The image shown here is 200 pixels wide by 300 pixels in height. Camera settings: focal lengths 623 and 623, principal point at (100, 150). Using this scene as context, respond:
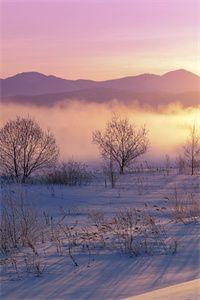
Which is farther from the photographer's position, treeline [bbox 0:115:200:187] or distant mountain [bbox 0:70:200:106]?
distant mountain [bbox 0:70:200:106]

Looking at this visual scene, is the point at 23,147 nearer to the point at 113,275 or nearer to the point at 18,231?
the point at 18,231

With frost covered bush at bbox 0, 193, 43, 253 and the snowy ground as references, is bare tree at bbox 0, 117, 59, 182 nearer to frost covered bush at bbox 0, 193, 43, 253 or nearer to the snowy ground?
frost covered bush at bbox 0, 193, 43, 253

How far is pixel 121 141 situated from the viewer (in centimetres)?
3753

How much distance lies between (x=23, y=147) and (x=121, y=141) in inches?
262

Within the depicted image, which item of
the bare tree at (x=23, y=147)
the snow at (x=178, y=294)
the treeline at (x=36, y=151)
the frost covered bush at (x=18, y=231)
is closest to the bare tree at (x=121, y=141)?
the treeline at (x=36, y=151)

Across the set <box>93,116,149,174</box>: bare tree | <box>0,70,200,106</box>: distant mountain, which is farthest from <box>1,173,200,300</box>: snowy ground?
<box>0,70,200,106</box>: distant mountain

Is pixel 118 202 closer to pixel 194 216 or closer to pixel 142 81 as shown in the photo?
pixel 194 216

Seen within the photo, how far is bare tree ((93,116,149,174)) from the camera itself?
36.8 m

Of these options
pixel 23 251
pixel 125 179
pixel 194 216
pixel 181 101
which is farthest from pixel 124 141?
pixel 181 101

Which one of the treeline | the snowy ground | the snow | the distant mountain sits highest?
the distant mountain

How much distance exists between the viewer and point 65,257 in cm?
830

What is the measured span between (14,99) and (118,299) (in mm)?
136784

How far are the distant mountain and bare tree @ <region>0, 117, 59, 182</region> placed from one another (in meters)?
87.2

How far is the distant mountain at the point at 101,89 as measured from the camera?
139125mm
